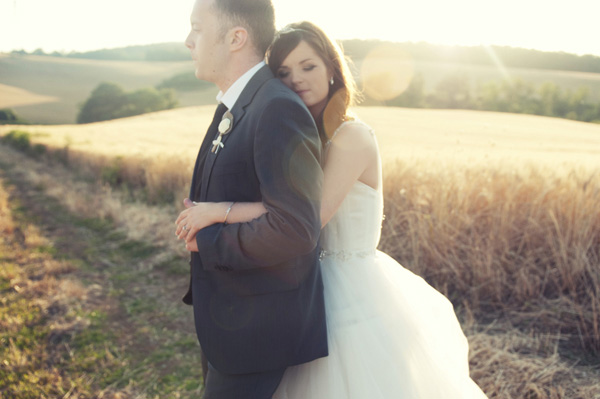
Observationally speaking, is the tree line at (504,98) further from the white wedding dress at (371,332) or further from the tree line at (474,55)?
the white wedding dress at (371,332)

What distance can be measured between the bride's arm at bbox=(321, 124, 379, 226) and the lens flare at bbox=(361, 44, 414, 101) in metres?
53.8

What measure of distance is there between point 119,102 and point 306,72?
65.2m

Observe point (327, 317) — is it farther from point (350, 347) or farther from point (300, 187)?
point (300, 187)

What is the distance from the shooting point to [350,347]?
1.74 meters

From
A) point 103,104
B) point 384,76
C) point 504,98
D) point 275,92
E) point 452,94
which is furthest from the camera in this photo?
point 384,76

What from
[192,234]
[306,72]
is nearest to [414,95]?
[306,72]

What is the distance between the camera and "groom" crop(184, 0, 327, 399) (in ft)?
4.65

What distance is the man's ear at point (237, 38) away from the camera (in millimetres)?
1669

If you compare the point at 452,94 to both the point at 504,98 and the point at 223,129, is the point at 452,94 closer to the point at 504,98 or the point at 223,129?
the point at 504,98

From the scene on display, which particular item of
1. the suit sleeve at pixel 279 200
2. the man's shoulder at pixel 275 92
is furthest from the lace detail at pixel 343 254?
the man's shoulder at pixel 275 92

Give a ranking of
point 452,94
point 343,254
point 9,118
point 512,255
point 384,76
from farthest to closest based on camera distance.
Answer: point 384,76
point 452,94
point 9,118
point 512,255
point 343,254

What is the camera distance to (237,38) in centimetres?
169

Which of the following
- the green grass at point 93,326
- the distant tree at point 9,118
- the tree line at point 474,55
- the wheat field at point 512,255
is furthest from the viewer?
the tree line at point 474,55

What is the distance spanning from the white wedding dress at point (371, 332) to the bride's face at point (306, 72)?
1.61ft
